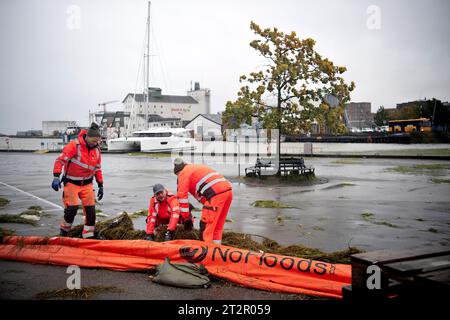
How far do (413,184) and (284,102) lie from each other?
21.7ft

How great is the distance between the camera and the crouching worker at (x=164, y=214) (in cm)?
646

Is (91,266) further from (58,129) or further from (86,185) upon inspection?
(58,129)

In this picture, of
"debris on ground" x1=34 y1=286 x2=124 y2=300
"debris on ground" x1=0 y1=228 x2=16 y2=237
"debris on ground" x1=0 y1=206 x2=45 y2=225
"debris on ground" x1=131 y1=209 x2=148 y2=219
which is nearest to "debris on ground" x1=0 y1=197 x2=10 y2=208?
"debris on ground" x1=0 y1=206 x2=45 y2=225

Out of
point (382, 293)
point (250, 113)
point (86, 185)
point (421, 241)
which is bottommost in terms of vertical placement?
point (421, 241)

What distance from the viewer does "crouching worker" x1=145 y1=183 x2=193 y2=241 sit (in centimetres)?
646

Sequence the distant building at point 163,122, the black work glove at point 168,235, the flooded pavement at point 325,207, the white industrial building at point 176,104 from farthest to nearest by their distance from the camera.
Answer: the white industrial building at point 176,104 < the distant building at point 163,122 < the flooded pavement at point 325,207 < the black work glove at point 168,235

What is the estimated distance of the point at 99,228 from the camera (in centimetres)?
736

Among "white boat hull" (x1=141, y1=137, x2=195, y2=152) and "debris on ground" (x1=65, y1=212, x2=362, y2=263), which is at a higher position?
"white boat hull" (x1=141, y1=137, x2=195, y2=152)

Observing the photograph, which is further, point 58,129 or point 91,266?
point 58,129

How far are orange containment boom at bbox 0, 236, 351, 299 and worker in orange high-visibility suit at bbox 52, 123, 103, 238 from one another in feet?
2.67

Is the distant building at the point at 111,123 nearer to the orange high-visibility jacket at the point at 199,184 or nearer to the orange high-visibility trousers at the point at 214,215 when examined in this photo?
the orange high-visibility jacket at the point at 199,184

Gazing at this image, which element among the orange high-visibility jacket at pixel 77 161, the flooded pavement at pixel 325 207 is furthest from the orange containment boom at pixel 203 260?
the flooded pavement at pixel 325 207

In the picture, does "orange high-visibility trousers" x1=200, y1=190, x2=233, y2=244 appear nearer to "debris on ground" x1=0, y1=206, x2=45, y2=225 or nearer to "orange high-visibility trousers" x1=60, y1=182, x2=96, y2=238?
"orange high-visibility trousers" x1=60, y1=182, x2=96, y2=238

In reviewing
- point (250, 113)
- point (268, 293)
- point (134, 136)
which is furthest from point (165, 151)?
point (268, 293)
